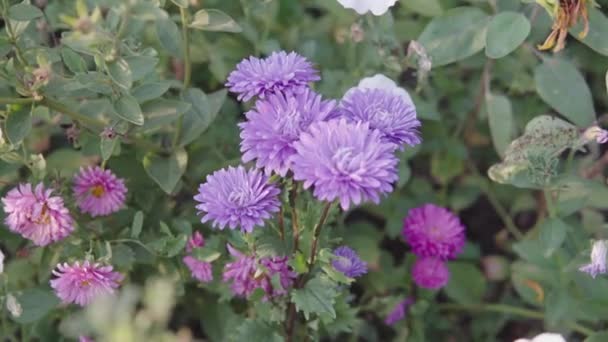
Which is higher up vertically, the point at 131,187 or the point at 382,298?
the point at 131,187

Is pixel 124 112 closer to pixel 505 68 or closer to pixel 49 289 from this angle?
pixel 49 289

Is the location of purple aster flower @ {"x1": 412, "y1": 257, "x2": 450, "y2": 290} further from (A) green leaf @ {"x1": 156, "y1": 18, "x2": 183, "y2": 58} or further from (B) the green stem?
(A) green leaf @ {"x1": 156, "y1": 18, "x2": 183, "y2": 58}

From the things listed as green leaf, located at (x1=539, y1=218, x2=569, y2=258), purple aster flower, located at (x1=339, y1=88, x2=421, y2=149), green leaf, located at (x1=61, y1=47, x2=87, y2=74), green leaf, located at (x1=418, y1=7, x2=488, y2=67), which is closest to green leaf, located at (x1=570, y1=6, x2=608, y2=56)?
green leaf, located at (x1=418, y1=7, x2=488, y2=67)

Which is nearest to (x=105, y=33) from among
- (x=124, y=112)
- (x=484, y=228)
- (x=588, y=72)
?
(x=124, y=112)

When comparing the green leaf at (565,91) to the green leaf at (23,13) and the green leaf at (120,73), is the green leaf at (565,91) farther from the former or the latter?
the green leaf at (23,13)

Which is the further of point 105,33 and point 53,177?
point 53,177

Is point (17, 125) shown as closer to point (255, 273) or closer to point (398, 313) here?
point (255, 273)

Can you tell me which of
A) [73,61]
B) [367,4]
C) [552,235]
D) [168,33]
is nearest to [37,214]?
[73,61]
